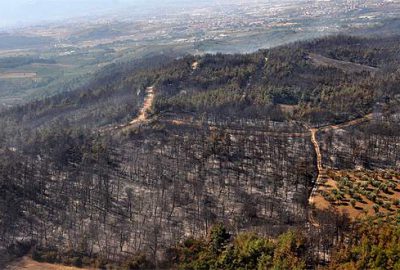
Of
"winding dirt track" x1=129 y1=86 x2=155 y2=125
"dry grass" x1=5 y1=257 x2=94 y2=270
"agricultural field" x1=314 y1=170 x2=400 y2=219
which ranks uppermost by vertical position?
"winding dirt track" x1=129 y1=86 x2=155 y2=125

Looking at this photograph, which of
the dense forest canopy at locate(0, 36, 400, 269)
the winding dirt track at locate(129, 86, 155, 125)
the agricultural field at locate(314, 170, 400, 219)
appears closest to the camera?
the dense forest canopy at locate(0, 36, 400, 269)

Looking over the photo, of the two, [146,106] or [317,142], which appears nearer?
[317,142]

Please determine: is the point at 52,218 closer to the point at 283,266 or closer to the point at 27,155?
the point at 27,155

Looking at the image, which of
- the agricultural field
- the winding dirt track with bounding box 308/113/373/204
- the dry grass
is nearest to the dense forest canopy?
the winding dirt track with bounding box 308/113/373/204

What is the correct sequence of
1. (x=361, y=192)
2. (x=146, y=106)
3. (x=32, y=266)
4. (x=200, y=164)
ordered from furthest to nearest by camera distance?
(x=146, y=106) < (x=200, y=164) < (x=361, y=192) < (x=32, y=266)

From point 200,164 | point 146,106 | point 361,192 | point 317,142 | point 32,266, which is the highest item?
point 146,106

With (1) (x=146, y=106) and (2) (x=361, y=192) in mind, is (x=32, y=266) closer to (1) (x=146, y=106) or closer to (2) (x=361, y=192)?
(2) (x=361, y=192)

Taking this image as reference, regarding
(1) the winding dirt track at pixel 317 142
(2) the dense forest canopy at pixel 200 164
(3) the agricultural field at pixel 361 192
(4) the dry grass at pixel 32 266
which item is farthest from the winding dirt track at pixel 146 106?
(4) the dry grass at pixel 32 266

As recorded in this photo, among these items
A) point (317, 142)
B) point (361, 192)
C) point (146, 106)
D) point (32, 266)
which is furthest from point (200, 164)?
point (146, 106)

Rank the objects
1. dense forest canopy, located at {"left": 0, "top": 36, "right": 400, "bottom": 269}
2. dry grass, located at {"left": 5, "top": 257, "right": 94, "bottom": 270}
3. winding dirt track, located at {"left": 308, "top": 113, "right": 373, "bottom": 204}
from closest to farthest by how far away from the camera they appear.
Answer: dense forest canopy, located at {"left": 0, "top": 36, "right": 400, "bottom": 269} < dry grass, located at {"left": 5, "top": 257, "right": 94, "bottom": 270} < winding dirt track, located at {"left": 308, "top": 113, "right": 373, "bottom": 204}

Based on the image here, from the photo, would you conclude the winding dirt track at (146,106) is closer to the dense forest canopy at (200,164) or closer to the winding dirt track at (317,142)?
the dense forest canopy at (200,164)

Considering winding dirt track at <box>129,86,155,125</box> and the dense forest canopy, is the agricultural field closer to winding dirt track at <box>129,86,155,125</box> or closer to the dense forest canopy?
the dense forest canopy

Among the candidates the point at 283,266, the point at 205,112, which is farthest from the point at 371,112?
the point at 283,266
